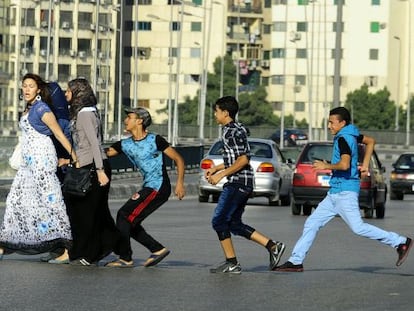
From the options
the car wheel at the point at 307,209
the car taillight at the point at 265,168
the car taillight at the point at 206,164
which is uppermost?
the car taillight at the point at 206,164

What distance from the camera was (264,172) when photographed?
3469 centimetres

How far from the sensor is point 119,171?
4756cm

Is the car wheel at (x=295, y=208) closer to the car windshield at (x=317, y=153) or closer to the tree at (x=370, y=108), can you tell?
the car windshield at (x=317, y=153)

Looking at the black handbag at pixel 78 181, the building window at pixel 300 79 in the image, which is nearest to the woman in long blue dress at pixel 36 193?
the black handbag at pixel 78 181

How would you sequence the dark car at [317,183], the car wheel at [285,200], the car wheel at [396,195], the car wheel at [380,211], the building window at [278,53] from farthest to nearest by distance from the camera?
the building window at [278,53] → the car wheel at [396,195] → the car wheel at [285,200] → the car wheel at [380,211] → the dark car at [317,183]

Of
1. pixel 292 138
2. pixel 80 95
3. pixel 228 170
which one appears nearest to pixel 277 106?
pixel 292 138

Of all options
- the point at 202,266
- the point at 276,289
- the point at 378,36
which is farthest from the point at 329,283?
the point at 378,36

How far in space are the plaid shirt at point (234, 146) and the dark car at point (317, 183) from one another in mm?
14176

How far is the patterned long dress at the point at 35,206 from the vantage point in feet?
52.3

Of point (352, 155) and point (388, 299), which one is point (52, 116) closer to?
point (352, 155)

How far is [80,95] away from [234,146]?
1.53 metres

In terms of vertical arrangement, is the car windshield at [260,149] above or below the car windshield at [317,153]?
below

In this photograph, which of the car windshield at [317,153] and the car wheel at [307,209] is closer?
the car windshield at [317,153]

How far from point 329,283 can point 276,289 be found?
35.9 inches
